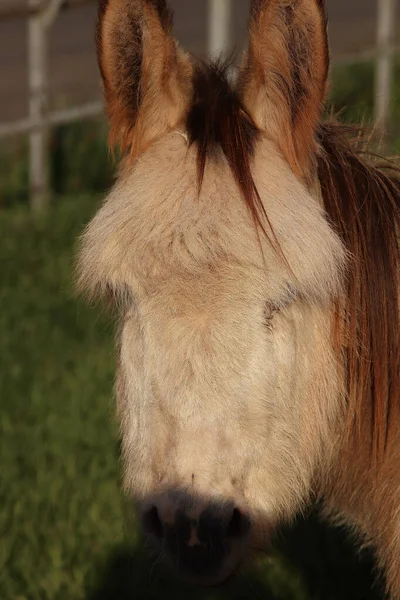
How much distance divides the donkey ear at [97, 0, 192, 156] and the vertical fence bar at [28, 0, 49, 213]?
6248 millimetres

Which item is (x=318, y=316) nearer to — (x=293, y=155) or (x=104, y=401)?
(x=293, y=155)

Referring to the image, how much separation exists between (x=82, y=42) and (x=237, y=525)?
1794 cm

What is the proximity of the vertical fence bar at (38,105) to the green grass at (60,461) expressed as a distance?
3.59 ft

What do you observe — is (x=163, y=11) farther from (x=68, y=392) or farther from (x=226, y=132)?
(x=68, y=392)

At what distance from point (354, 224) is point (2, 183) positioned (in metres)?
8.04

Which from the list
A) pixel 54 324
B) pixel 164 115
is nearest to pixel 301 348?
pixel 164 115

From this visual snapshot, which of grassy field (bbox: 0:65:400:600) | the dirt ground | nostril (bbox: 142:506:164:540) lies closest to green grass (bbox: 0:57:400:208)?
the dirt ground

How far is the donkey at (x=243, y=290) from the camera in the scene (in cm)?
267

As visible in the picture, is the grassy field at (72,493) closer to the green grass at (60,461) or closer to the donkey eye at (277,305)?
the green grass at (60,461)

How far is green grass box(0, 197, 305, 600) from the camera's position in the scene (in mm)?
4383

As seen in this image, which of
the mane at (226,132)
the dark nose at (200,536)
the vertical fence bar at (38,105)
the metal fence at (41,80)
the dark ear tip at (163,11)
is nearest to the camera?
the dark nose at (200,536)

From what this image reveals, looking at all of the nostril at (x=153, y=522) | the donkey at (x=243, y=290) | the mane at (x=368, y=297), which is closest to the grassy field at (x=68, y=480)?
the nostril at (x=153, y=522)

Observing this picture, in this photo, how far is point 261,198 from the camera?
9.31 feet

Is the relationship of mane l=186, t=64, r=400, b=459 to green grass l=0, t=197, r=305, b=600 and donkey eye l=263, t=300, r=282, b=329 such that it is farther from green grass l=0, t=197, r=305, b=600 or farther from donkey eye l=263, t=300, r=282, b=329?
green grass l=0, t=197, r=305, b=600
